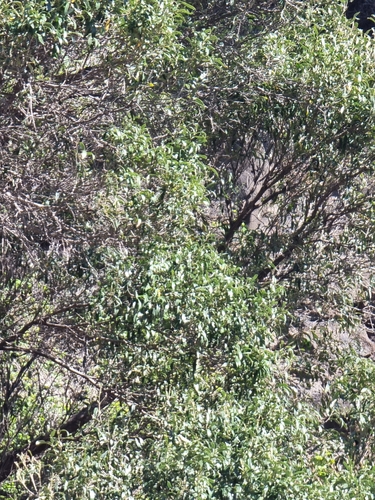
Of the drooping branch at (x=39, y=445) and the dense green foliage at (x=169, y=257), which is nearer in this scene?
the dense green foliage at (x=169, y=257)

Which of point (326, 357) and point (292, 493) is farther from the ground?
point (326, 357)

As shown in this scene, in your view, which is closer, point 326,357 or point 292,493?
point 292,493

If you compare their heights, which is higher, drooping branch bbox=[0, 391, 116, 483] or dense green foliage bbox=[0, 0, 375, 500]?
dense green foliage bbox=[0, 0, 375, 500]

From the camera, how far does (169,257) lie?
20.6ft

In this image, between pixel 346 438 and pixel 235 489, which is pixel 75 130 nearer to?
A: pixel 235 489

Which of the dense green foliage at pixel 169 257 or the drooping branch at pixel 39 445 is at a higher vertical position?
the dense green foliage at pixel 169 257

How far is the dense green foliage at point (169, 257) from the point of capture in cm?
597

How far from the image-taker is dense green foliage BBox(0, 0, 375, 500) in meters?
5.97

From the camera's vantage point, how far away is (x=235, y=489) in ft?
18.5

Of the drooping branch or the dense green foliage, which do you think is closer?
the dense green foliage

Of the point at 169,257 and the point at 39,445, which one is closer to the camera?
the point at 169,257

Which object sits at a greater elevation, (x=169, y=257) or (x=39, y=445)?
(x=169, y=257)

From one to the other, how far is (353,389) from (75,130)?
326 centimetres

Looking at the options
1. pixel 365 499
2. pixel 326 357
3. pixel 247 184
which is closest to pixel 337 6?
pixel 247 184
